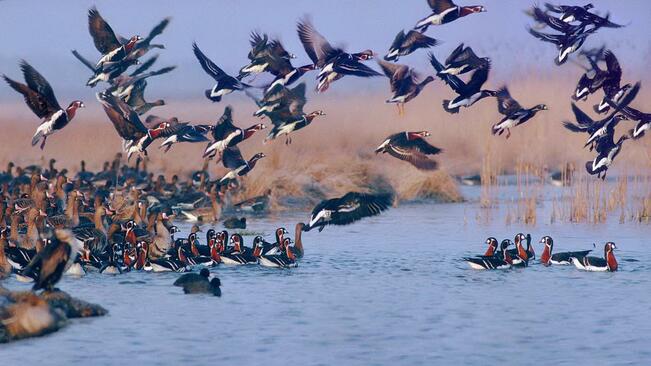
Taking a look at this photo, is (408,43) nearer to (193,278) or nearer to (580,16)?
(580,16)

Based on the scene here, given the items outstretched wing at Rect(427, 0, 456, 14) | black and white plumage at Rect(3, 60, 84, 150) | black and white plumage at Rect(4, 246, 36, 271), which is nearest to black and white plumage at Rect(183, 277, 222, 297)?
black and white plumage at Rect(4, 246, 36, 271)

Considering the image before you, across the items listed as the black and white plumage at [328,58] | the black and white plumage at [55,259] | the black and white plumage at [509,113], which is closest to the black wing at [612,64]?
the black and white plumage at [509,113]

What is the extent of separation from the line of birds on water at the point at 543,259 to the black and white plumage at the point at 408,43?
3.63 meters

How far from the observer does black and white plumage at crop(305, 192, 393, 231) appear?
68.0ft

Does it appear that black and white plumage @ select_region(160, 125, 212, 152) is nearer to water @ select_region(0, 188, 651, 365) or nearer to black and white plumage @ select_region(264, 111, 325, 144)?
black and white plumage @ select_region(264, 111, 325, 144)

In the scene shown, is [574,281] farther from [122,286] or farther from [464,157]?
[464,157]

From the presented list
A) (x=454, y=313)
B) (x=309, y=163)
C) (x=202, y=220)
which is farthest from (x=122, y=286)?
(x=309, y=163)

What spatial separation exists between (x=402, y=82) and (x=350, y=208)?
3.85m

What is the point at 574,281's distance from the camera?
21203 mm

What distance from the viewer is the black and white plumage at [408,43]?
22.9 metres

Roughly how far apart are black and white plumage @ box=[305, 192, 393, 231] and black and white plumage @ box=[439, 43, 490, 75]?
301cm

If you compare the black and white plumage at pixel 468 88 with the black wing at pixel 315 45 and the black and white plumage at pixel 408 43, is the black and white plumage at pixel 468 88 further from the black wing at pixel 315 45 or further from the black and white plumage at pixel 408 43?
the black wing at pixel 315 45

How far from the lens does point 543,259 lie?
23062mm

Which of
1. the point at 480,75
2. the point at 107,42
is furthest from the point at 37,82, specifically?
the point at 480,75
